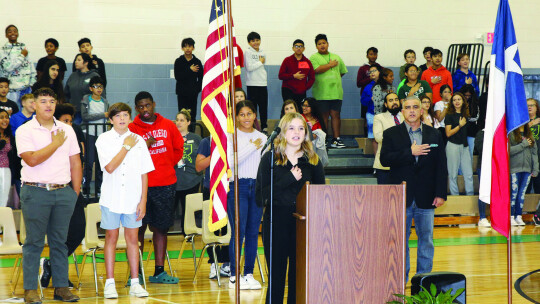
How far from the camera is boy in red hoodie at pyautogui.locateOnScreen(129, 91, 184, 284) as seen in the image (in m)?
7.13

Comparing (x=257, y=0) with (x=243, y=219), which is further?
(x=257, y=0)

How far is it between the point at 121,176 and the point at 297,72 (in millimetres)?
5868

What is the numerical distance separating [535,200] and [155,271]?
7263 millimetres

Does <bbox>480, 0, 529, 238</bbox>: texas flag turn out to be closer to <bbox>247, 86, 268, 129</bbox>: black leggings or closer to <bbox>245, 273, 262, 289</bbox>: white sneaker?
<bbox>245, 273, 262, 289</bbox>: white sneaker

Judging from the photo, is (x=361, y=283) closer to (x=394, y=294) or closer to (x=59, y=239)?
(x=394, y=294)

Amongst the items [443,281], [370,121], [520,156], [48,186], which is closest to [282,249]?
[443,281]

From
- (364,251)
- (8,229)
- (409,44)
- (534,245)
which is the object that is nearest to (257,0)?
(409,44)

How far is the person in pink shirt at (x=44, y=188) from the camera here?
612cm

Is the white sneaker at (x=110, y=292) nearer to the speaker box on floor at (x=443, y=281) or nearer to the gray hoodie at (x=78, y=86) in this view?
the speaker box on floor at (x=443, y=281)

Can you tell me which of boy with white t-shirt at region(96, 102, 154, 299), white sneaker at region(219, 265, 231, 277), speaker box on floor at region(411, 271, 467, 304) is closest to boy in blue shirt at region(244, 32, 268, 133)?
white sneaker at region(219, 265, 231, 277)

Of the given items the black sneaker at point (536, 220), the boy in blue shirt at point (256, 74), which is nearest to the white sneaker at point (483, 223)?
the black sneaker at point (536, 220)

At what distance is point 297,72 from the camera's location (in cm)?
1190

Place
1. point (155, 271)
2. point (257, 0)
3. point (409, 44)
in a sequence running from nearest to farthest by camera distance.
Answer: point (155, 271)
point (257, 0)
point (409, 44)

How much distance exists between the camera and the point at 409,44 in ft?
46.2
